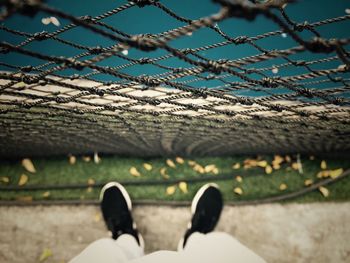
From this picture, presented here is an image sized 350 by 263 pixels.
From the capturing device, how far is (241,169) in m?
2.50

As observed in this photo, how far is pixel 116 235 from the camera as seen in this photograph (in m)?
2.15

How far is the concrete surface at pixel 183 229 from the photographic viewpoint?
6.99 ft

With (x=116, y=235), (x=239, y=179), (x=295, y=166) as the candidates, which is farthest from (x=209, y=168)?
(x=116, y=235)

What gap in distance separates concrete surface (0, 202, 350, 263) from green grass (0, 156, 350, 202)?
0.35 feet

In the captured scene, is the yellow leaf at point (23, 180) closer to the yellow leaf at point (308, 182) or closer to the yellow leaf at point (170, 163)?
the yellow leaf at point (170, 163)

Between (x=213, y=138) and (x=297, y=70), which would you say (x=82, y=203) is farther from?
(x=297, y=70)

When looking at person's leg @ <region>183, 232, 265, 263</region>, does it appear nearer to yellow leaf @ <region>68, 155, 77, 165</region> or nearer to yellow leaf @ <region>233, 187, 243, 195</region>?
yellow leaf @ <region>233, 187, 243, 195</region>

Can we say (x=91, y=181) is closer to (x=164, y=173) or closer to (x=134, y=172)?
(x=134, y=172)

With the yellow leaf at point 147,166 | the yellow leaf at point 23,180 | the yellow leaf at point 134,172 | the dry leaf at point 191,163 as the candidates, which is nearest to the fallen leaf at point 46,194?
the yellow leaf at point 23,180

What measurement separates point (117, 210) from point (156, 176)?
45 centimetres

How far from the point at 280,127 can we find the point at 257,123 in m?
0.17

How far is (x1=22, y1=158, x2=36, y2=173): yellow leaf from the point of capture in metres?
2.56

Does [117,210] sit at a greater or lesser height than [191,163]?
lesser

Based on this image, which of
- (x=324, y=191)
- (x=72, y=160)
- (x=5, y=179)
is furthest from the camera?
(x=72, y=160)
